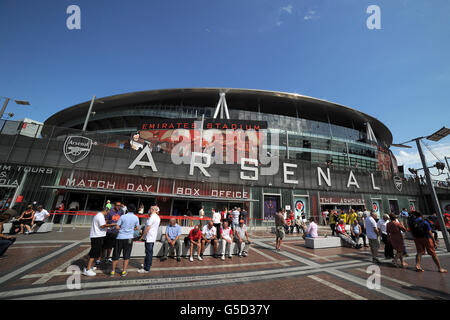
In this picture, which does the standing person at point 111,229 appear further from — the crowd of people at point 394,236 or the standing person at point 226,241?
the crowd of people at point 394,236

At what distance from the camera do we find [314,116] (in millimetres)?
39031

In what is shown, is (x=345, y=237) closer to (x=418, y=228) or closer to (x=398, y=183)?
(x=418, y=228)

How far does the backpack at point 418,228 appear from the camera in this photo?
5734mm

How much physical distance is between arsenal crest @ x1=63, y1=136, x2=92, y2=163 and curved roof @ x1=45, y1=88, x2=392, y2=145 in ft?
68.0

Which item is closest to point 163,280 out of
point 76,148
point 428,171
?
point 428,171

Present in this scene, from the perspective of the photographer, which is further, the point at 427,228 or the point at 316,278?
the point at 427,228

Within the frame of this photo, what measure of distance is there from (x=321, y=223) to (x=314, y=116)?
27354 millimetres

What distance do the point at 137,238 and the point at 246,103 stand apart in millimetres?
34180

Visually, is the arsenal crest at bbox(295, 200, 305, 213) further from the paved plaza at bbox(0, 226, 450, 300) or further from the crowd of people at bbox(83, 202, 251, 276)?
the crowd of people at bbox(83, 202, 251, 276)

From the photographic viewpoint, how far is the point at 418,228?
5797mm

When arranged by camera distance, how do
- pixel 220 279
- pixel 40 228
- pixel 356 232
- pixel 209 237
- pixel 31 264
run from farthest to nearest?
pixel 40 228
pixel 356 232
pixel 209 237
pixel 31 264
pixel 220 279

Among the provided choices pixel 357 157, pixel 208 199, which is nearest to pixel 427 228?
pixel 208 199
